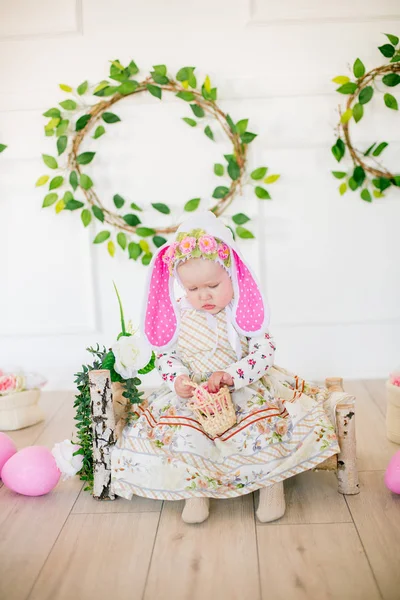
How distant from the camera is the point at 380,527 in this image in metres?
1.97

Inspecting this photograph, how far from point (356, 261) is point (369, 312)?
0.24 m

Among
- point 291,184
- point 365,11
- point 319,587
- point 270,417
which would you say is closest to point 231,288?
point 270,417

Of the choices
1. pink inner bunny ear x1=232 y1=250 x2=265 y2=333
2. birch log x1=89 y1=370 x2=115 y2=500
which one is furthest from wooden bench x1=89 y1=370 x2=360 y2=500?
pink inner bunny ear x1=232 y1=250 x2=265 y2=333

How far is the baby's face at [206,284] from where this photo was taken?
7.04 feet

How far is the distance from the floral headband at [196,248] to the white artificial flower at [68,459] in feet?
2.01

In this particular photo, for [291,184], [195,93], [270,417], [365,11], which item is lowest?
[270,417]

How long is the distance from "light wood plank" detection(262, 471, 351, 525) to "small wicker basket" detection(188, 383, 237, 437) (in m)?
0.30

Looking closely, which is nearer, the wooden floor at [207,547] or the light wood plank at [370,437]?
the wooden floor at [207,547]

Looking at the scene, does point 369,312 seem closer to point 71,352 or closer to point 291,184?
point 291,184

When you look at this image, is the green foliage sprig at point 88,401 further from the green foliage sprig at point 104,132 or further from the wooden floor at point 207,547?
the green foliage sprig at point 104,132

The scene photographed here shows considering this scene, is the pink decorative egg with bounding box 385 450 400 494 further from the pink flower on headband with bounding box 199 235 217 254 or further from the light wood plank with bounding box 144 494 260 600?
the pink flower on headband with bounding box 199 235 217 254

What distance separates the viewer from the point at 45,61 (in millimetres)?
3201

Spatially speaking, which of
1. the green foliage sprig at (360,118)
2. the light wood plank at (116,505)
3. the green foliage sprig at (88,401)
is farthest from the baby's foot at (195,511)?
the green foliage sprig at (360,118)

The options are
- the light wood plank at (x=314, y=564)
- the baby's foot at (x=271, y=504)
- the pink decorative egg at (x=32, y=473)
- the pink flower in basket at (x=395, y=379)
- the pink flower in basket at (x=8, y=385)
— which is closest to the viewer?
the light wood plank at (x=314, y=564)
